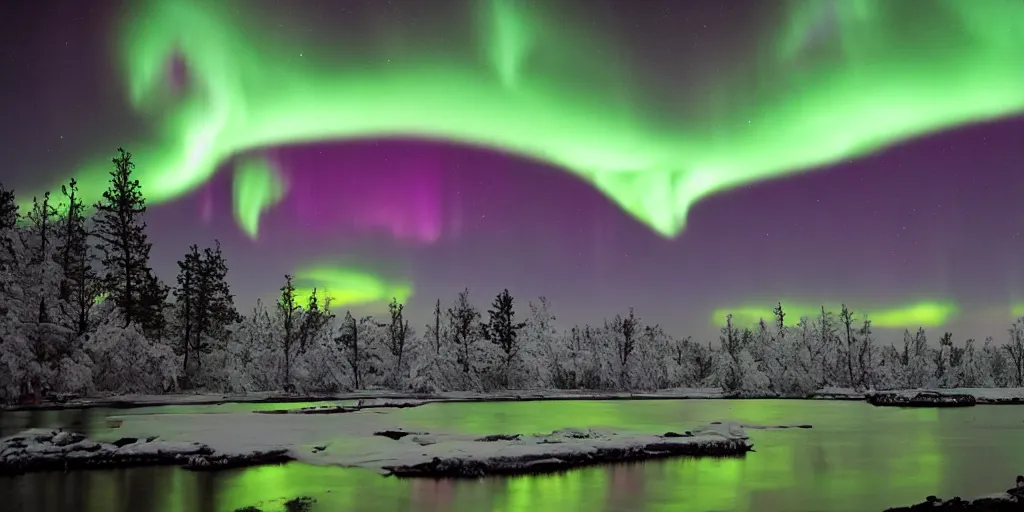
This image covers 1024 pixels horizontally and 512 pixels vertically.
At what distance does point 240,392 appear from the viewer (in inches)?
3250

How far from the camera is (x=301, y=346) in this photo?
339ft

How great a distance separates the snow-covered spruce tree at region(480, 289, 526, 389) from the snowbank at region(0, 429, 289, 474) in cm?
8183

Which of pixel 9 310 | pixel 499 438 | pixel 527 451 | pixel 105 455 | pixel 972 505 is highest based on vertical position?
pixel 9 310

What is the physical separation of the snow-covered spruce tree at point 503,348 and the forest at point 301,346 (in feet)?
0.74

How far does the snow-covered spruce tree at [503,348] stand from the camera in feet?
365

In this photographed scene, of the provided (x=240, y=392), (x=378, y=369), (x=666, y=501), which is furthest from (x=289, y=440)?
(x=378, y=369)

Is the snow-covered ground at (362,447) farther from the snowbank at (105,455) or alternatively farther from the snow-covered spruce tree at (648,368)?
the snow-covered spruce tree at (648,368)

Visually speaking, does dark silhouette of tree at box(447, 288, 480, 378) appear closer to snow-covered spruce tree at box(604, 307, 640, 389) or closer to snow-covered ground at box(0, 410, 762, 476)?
snow-covered spruce tree at box(604, 307, 640, 389)

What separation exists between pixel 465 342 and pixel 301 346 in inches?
896

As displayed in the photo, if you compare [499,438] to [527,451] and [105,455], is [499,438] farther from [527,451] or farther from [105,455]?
[105,455]

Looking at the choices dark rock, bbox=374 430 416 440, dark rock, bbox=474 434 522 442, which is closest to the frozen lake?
dark rock, bbox=474 434 522 442

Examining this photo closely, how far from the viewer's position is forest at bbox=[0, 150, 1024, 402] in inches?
2410

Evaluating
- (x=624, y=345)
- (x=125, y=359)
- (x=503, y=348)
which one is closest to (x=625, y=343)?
(x=624, y=345)

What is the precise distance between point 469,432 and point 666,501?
18.7m
